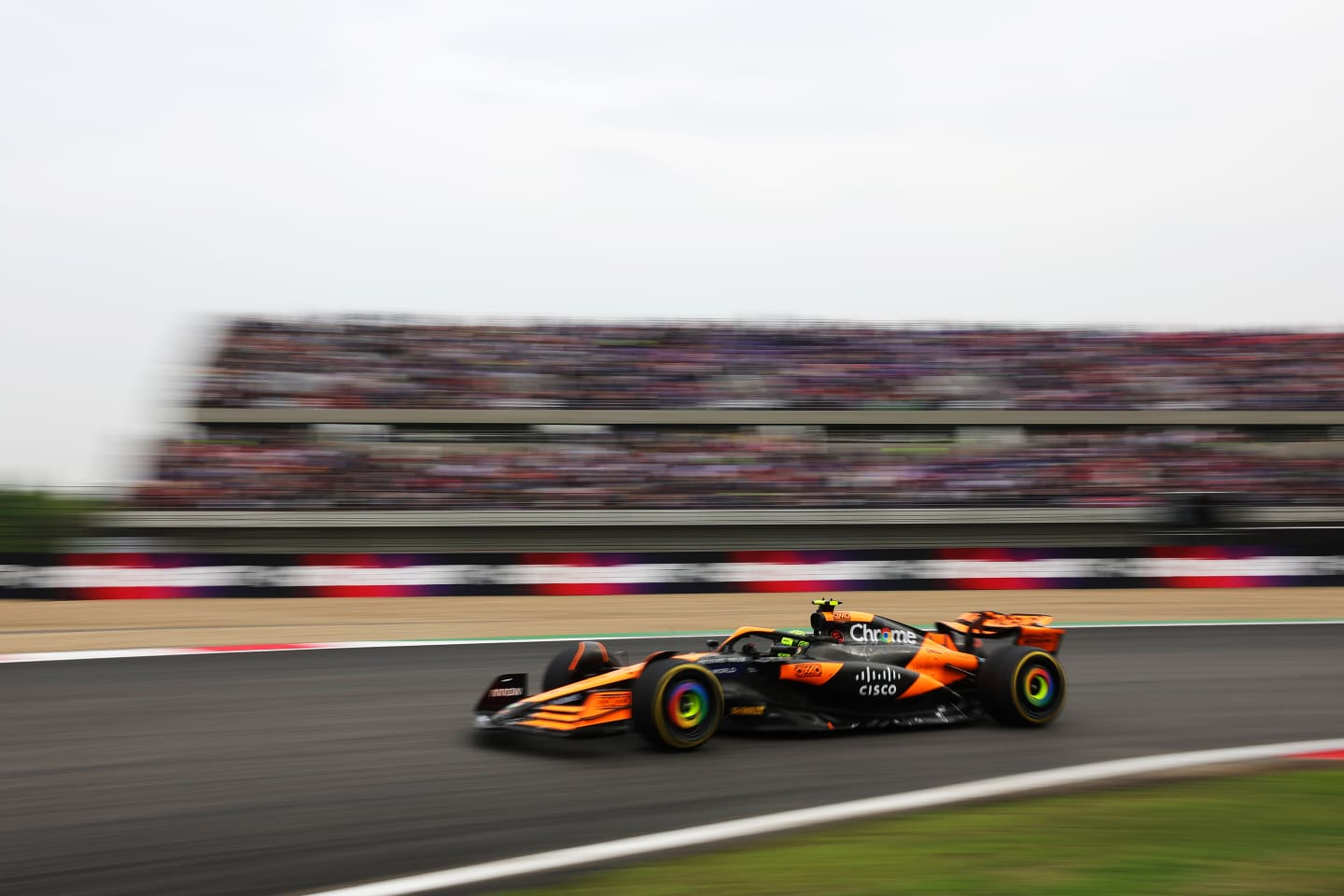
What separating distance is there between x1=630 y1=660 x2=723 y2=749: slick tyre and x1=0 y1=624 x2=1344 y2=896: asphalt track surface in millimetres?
126

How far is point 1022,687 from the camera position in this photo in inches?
302

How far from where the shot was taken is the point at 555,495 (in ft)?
77.1

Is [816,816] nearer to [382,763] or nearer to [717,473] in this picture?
[382,763]

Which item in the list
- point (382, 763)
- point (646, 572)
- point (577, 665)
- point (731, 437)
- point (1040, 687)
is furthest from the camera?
point (731, 437)

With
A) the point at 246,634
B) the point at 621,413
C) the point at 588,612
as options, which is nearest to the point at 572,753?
the point at 246,634

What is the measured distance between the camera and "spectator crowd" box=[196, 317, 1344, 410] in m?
25.2

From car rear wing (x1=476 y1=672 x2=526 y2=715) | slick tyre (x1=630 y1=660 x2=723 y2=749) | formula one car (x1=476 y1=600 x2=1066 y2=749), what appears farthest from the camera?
car rear wing (x1=476 y1=672 x2=526 y2=715)

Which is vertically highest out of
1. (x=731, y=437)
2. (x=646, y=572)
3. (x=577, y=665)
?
(x=731, y=437)

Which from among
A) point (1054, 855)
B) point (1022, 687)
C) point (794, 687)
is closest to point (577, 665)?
point (794, 687)

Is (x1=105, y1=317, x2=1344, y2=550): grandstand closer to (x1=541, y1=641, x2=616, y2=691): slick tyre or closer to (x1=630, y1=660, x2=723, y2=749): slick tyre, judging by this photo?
(x1=541, y1=641, x2=616, y2=691): slick tyre

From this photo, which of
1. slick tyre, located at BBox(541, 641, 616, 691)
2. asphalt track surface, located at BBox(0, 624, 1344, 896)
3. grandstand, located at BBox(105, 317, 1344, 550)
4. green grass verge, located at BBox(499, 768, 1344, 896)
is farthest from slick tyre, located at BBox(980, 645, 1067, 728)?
grandstand, located at BBox(105, 317, 1344, 550)

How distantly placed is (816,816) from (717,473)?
18.5 m

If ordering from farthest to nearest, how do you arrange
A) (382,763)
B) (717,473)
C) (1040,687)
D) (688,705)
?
(717,473)
(1040,687)
(688,705)
(382,763)

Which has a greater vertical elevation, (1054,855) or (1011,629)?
(1011,629)
